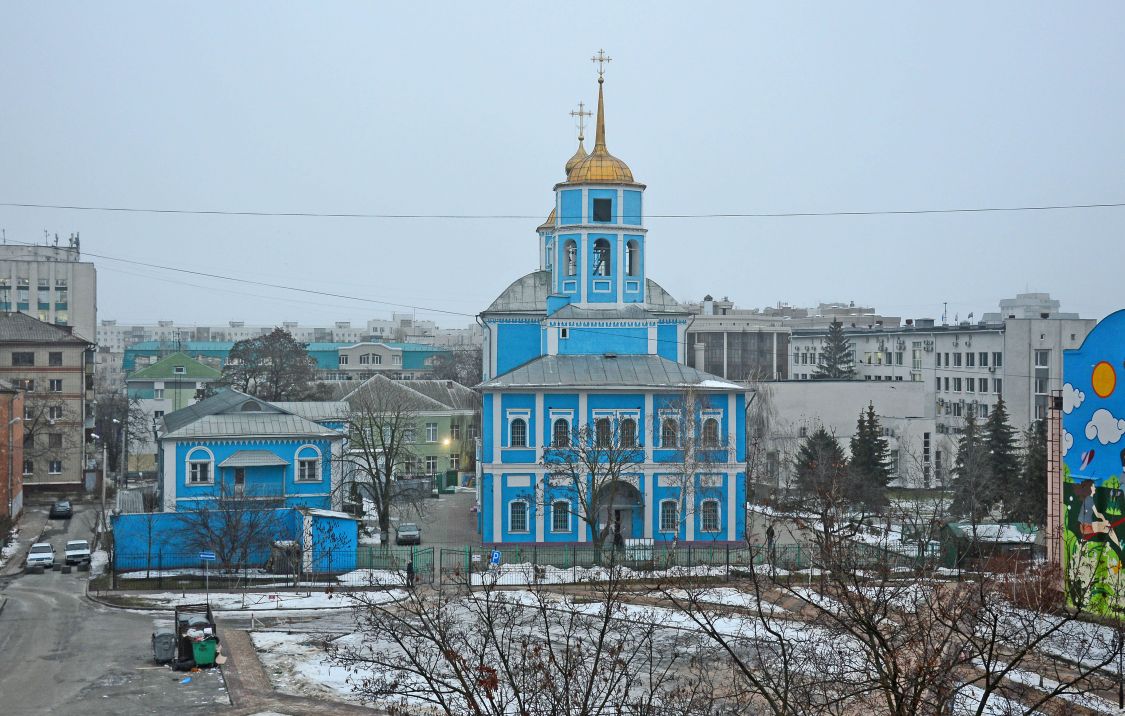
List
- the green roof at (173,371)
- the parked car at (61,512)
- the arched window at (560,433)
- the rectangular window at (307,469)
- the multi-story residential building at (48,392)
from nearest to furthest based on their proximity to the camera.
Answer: the arched window at (560,433) → the rectangular window at (307,469) → the parked car at (61,512) → the multi-story residential building at (48,392) → the green roof at (173,371)

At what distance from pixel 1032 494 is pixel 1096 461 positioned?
41.1ft

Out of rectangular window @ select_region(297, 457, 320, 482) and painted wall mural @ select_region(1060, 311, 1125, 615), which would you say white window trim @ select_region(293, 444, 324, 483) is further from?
painted wall mural @ select_region(1060, 311, 1125, 615)

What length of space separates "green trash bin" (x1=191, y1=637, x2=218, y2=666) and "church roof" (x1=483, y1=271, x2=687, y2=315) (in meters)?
20.6

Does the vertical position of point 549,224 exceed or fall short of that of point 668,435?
it exceeds it

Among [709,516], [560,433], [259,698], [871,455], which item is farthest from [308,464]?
[871,455]

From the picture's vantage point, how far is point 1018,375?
2005 inches

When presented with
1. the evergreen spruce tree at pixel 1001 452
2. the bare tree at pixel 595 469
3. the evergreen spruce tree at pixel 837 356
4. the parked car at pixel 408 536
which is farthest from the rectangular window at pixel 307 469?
the evergreen spruce tree at pixel 837 356

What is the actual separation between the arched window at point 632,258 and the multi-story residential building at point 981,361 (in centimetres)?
1672

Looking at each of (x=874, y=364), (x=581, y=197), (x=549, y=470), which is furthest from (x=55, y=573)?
(x=874, y=364)

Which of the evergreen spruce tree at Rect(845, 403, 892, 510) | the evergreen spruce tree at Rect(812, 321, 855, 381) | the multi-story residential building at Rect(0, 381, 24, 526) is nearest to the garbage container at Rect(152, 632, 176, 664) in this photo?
the multi-story residential building at Rect(0, 381, 24, 526)

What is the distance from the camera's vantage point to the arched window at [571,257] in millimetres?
39188

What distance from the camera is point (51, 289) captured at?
229ft

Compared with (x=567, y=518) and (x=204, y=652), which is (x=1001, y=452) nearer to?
(x=567, y=518)

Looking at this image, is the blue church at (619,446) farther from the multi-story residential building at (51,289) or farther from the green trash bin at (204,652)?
the multi-story residential building at (51,289)
